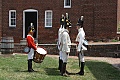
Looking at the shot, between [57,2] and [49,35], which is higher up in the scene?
[57,2]

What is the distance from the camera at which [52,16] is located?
30938 millimetres

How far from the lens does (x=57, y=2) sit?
3089 cm

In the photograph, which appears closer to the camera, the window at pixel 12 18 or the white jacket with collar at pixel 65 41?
the white jacket with collar at pixel 65 41

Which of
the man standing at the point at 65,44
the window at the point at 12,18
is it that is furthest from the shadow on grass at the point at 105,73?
the window at the point at 12,18

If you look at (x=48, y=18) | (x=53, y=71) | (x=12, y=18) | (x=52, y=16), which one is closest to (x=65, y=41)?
Answer: (x=53, y=71)

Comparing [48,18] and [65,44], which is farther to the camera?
[48,18]

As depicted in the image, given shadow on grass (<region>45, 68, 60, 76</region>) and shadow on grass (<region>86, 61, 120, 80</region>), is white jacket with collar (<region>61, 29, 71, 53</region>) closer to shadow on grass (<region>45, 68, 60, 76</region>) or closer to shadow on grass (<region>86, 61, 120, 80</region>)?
shadow on grass (<region>45, 68, 60, 76</region>)

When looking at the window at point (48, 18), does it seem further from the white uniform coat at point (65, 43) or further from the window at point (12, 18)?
the white uniform coat at point (65, 43)

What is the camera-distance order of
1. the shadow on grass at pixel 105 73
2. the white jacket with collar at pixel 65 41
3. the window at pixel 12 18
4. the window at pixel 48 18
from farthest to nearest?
the window at pixel 12 18
the window at pixel 48 18
the shadow on grass at pixel 105 73
the white jacket with collar at pixel 65 41

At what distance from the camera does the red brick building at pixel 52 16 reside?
30000mm

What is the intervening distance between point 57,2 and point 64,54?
17.4 meters

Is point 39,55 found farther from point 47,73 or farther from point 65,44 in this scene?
point 65,44

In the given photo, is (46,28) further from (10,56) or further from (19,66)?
(19,66)

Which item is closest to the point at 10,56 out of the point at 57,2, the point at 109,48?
the point at 109,48
